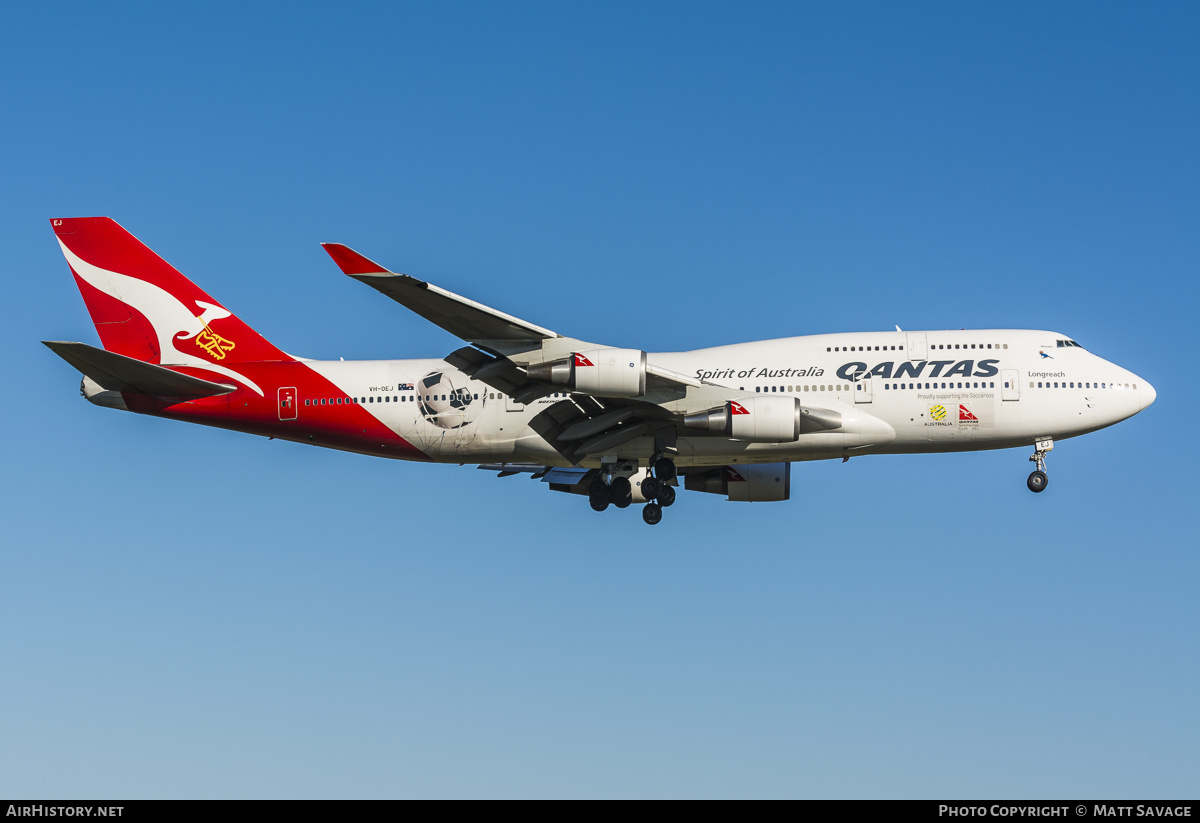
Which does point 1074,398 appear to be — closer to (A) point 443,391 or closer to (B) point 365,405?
(A) point 443,391

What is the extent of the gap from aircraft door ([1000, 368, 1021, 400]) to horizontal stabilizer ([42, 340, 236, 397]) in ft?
72.1

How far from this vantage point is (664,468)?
116 ft

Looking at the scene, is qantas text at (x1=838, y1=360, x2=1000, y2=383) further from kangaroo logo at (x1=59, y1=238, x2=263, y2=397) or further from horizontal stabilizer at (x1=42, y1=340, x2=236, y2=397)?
kangaroo logo at (x1=59, y1=238, x2=263, y2=397)

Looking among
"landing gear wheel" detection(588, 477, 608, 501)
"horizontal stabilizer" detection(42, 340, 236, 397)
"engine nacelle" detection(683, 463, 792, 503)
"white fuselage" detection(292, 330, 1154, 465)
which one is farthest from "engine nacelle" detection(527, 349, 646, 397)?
"horizontal stabilizer" detection(42, 340, 236, 397)

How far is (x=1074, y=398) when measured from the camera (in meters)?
34.1

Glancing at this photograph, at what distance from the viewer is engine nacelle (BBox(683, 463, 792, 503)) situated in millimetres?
38469

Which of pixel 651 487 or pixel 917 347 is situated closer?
pixel 917 347

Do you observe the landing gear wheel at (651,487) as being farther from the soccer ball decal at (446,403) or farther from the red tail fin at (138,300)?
the red tail fin at (138,300)

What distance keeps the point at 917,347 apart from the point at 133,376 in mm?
22156

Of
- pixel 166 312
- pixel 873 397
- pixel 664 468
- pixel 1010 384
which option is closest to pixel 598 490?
pixel 664 468

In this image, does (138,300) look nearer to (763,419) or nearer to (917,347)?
(763,419)

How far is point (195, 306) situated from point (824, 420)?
19.5 m
